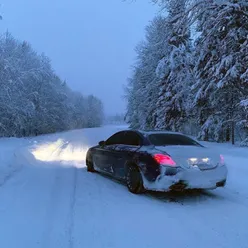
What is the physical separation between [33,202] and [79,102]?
99443 millimetres

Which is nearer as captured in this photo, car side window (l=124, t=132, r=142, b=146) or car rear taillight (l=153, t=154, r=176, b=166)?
Answer: car rear taillight (l=153, t=154, r=176, b=166)

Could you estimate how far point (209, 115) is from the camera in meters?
22.5

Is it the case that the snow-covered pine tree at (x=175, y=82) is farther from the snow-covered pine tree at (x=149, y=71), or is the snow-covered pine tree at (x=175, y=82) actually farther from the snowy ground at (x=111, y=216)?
the snowy ground at (x=111, y=216)

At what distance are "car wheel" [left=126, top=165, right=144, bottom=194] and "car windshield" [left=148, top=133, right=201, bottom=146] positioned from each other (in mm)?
816

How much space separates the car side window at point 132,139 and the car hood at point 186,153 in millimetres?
954

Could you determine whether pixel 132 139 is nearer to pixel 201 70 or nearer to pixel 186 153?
pixel 186 153

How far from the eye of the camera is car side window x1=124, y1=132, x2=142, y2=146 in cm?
796

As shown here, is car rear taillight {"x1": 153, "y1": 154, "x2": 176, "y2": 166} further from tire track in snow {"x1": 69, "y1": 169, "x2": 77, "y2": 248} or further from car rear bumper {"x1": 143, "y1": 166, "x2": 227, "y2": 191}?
tire track in snow {"x1": 69, "y1": 169, "x2": 77, "y2": 248}

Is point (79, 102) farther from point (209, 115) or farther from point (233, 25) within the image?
point (233, 25)

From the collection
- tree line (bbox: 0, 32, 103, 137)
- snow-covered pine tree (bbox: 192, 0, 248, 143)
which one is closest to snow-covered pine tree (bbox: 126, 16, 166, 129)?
snow-covered pine tree (bbox: 192, 0, 248, 143)

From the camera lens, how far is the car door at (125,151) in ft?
25.7

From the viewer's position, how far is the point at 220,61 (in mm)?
16406

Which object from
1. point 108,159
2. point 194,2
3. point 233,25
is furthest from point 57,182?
point 233,25

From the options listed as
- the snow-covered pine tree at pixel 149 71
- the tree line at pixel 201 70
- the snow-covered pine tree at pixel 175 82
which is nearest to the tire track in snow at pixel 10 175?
the tree line at pixel 201 70
